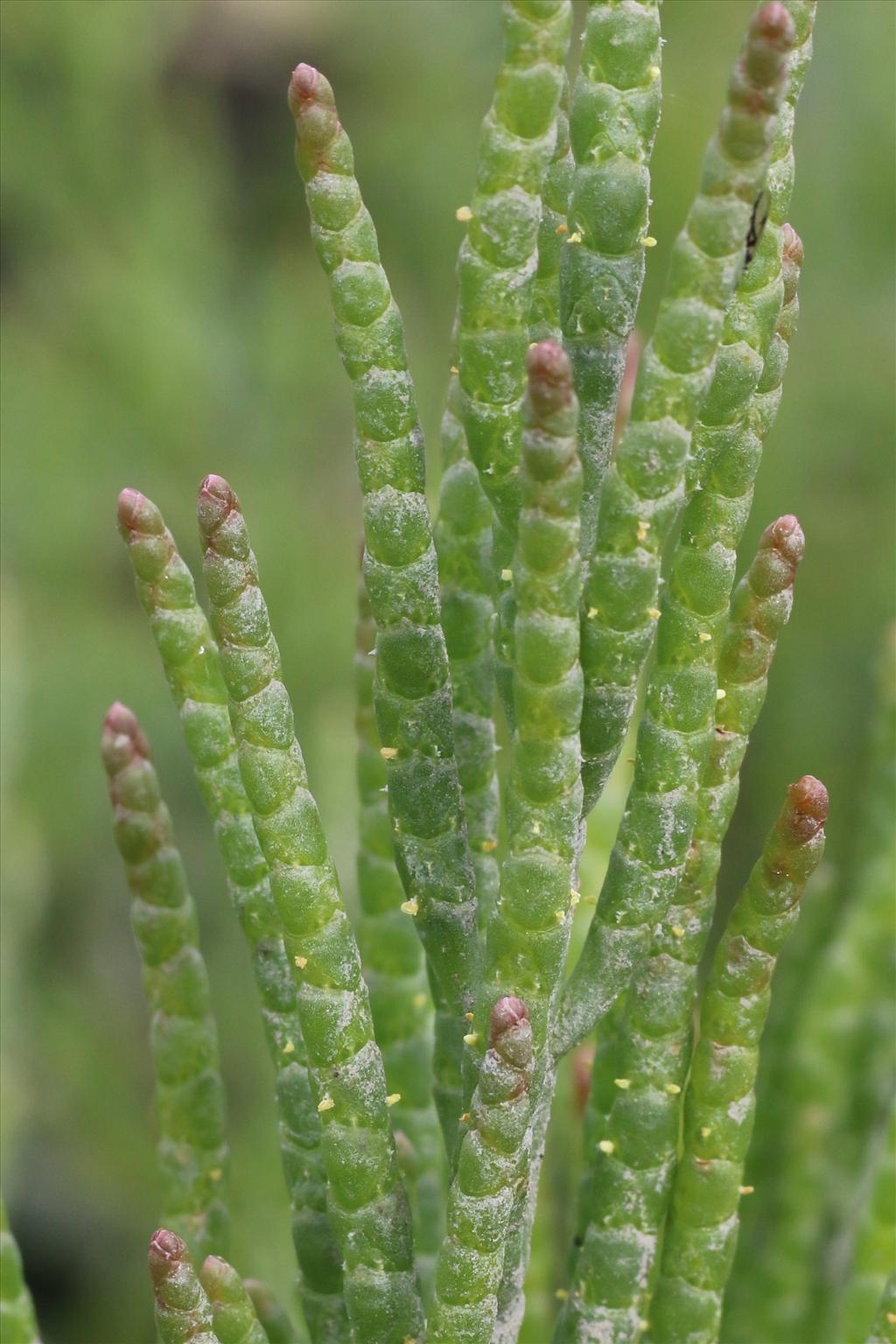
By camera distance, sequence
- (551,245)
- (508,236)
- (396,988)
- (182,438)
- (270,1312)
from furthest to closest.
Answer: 1. (182,438)
2. (396,988)
3. (270,1312)
4. (551,245)
5. (508,236)

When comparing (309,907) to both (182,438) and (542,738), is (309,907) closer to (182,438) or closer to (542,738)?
(542,738)

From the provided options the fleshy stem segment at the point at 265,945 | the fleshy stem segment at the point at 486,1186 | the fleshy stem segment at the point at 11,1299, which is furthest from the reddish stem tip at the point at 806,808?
the fleshy stem segment at the point at 11,1299

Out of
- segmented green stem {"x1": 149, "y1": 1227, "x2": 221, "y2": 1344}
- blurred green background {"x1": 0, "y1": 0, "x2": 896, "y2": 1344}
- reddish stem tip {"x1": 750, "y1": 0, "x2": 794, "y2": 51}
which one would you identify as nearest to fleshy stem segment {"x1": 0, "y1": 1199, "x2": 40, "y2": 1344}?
segmented green stem {"x1": 149, "y1": 1227, "x2": 221, "y2": 1344}

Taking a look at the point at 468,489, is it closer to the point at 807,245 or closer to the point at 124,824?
the point at 124,824

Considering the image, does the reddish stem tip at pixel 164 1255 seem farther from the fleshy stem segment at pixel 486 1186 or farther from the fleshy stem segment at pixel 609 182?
the fleshy stem segment at pixel 609 182

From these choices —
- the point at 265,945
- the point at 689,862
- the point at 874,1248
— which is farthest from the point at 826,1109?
the point at 265,945
